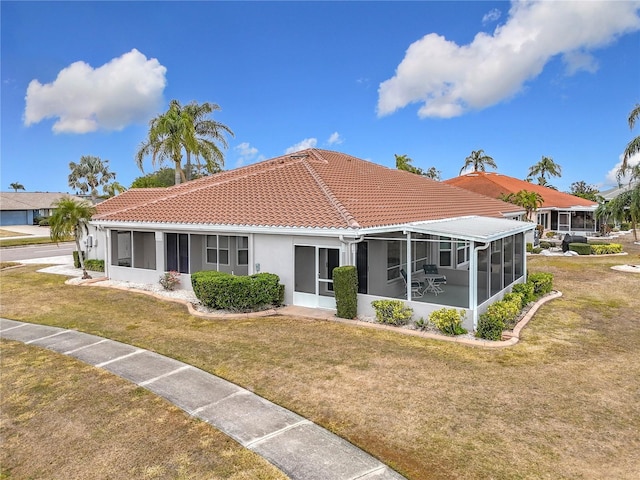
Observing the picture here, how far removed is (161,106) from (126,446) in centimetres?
3409

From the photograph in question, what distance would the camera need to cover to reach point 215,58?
95.3 ft

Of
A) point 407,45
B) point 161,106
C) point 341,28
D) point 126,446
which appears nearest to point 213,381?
point 126,446

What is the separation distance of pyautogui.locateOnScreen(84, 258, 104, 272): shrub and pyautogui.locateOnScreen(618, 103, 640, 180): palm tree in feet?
105

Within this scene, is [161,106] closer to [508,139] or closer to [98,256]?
[98,256]

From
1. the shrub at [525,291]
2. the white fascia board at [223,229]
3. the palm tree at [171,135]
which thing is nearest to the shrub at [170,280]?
→ the white fascia board at [223,229]

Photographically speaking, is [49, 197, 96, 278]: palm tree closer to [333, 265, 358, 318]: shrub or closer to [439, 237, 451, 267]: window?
[333, 265, 358, 318]: shrub

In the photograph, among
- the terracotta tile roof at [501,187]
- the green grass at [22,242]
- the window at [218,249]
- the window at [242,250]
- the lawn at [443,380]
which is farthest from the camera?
the terracotta tile roof at [501,187]

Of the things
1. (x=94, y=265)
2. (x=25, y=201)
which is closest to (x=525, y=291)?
(x=94, y=265)

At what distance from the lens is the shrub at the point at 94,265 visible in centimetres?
2242

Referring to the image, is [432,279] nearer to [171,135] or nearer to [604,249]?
[604,249]

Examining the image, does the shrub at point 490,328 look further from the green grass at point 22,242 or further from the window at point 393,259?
the green grass at point 22,242

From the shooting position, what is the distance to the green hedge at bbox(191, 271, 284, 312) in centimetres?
1423

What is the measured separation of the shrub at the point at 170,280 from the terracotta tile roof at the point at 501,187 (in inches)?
→ 1331

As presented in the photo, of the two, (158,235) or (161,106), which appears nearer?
(158,235)
